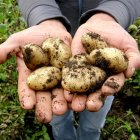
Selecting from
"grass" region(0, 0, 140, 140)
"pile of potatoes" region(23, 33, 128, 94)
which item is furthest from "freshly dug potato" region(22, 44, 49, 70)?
"grass" region(0, 0, 140, 140)

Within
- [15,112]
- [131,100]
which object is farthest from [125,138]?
[15,112]

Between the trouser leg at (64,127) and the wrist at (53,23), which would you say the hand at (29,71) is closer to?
the wrist at (53,23)

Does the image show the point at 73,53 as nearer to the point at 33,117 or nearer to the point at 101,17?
the point at 101,17

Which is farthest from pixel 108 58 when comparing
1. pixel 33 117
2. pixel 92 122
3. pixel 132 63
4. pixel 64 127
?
pixel 33 117

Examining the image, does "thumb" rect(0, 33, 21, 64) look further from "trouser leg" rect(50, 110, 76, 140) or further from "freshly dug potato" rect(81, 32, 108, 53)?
"trouser leg" rect(50, 110, 76, 140)

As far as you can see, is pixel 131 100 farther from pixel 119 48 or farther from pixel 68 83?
→ pixel 68 83

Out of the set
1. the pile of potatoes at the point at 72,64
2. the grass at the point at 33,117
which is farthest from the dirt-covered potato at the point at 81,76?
the grass at the point at 33,117
